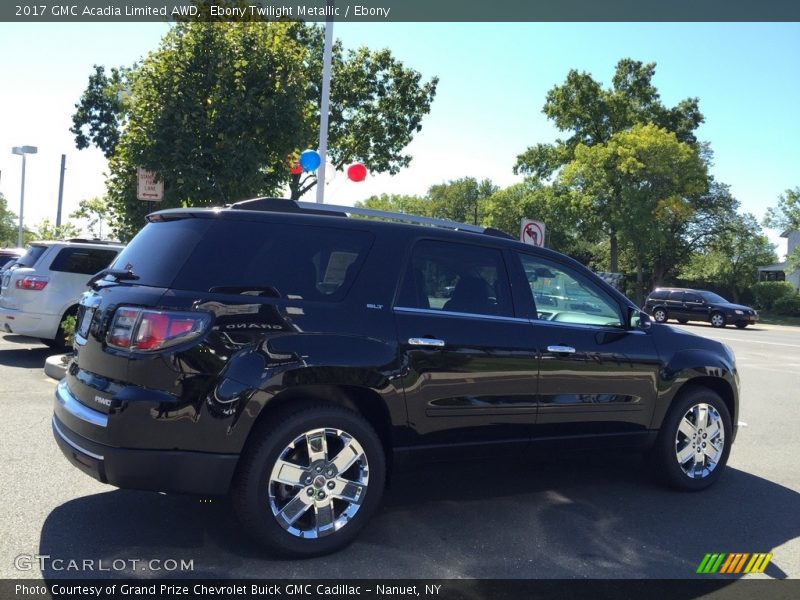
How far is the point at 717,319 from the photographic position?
2928cm

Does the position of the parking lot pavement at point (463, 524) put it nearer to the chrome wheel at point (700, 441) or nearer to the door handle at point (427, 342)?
the chrome wheel at point (700, 441)

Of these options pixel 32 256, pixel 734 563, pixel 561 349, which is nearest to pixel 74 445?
pixel 561 349

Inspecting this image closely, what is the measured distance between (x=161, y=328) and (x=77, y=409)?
73 cm

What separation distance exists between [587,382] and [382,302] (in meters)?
1.59

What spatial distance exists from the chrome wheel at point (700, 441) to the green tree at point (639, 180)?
3640 centimetres

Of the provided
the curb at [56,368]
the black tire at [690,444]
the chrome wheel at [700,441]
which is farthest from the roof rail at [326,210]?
the curb at [56,368]

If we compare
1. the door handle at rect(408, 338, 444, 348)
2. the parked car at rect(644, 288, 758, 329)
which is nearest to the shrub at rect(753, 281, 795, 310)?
the parked car at rect(644, 288, 758, 329)

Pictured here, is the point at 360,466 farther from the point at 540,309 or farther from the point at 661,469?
the point at 661,469

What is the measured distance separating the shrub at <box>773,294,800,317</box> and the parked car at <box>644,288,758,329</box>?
34.2ft

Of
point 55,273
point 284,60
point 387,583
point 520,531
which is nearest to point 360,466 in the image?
point 387,583

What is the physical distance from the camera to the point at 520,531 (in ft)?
14.0

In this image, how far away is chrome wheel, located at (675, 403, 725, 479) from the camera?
17.1 ft

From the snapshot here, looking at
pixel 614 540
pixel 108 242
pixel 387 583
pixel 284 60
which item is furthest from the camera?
pixel 284 60

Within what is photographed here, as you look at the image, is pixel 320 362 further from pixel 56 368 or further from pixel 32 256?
pixel 32 256
